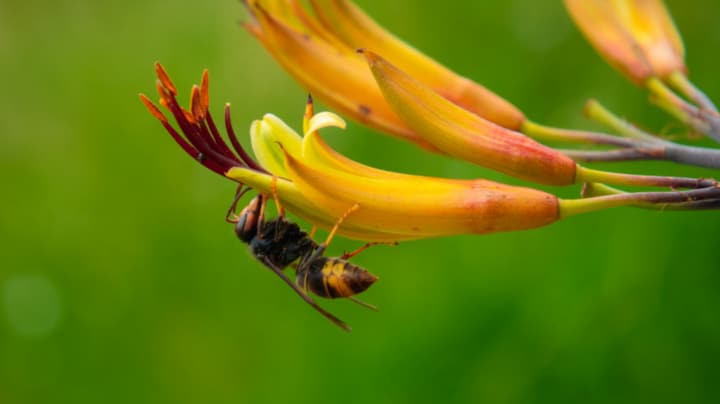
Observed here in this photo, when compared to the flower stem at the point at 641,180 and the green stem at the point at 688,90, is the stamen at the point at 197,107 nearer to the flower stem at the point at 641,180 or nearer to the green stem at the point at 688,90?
the flower stem at the point at 641,180

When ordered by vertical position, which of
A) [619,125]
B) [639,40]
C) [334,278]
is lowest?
[334,278]

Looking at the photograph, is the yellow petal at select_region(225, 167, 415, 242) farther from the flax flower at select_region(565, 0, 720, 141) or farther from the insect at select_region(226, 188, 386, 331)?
the flax flower at select_region(565, 0, 720, 141)

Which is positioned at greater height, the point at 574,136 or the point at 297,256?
the point at 574,136

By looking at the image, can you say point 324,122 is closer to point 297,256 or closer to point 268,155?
point 268,155

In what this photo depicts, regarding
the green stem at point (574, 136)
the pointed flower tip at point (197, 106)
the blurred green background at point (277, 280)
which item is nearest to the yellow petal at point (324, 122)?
the pointed flower tip at point (197, 106)

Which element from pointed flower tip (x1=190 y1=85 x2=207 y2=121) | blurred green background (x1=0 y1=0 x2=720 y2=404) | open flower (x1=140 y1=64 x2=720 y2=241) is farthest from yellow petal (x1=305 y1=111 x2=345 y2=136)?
blurred green background (x1=0 y1=0 x2=720 y2=404)

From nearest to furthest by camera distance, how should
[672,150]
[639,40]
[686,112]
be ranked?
[672,150], [686,112], [639,40]

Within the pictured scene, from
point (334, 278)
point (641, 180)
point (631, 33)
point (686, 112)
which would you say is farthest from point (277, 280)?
point (641, 180)

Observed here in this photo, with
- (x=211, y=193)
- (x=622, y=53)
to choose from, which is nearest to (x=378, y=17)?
(x=211, y=193)
